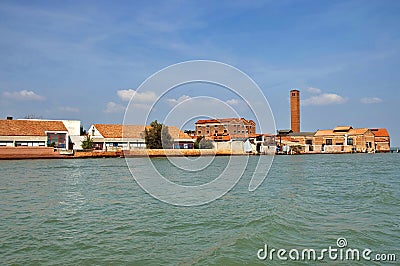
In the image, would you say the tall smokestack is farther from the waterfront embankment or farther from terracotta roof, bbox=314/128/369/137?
the waterfront embankment

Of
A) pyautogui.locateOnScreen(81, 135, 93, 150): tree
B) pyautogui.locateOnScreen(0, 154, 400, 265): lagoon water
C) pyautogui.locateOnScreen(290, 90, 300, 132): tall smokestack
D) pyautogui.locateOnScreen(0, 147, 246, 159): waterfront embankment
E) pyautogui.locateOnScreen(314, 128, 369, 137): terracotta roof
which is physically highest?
pyautogui.locateOnScreen(290, 90, 300, 132): tall smokestack

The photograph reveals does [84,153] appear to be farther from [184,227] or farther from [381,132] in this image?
[381,132]

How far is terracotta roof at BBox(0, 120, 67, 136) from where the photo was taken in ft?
140

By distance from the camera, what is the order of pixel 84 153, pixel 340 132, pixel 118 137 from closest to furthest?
pixel 84 153
pixel 118 137
pixel 340 132

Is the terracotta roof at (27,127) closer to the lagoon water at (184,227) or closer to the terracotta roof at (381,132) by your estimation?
the lagoon water at (184,227)

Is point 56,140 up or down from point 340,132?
down

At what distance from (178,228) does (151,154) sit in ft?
131

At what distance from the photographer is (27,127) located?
4456cm

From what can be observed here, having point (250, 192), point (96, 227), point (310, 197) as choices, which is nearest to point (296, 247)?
point (96, 227)

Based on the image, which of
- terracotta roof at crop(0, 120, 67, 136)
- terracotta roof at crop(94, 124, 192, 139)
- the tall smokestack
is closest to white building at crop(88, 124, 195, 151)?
terracotta roof at crop(94, 124, 192, 139)

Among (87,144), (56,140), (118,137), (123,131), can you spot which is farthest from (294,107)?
(56,140)

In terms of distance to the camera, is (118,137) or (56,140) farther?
(118,137)

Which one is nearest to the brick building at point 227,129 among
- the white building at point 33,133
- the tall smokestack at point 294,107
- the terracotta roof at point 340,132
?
the white building at point 33,133

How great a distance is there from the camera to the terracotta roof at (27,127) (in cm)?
4278
